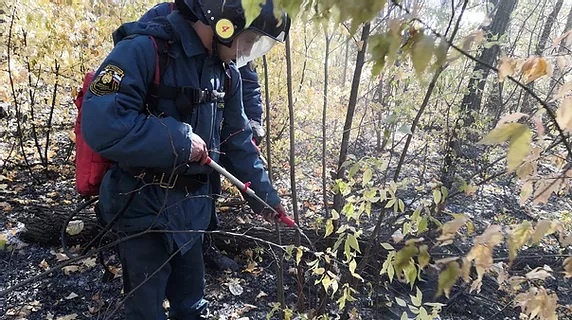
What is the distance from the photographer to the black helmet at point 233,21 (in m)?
1.78

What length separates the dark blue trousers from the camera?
6.55 feet

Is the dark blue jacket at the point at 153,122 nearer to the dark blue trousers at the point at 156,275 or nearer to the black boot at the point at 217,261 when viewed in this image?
the dark blue trousers at the point at 156,275

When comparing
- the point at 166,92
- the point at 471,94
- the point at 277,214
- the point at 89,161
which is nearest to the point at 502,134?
the point at 166,92

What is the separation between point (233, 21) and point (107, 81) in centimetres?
59

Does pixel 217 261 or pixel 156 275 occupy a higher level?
pixel 156 275

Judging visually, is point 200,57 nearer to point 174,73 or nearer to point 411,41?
point 174,73

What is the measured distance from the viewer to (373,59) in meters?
0.86

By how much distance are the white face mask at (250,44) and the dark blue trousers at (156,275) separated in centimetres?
98

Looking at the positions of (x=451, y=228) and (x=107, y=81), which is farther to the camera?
(x=107, y=81)

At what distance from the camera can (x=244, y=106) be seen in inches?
124

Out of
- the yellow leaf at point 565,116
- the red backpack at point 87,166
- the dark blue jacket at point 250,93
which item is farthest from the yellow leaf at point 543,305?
the dark blue jacket at point 250,93

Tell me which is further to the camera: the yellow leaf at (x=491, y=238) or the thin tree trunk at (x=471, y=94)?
the thin tree trunk at (x=471, y=94)

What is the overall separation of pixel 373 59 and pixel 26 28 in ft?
13.9

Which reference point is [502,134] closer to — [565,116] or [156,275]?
[565,116]
